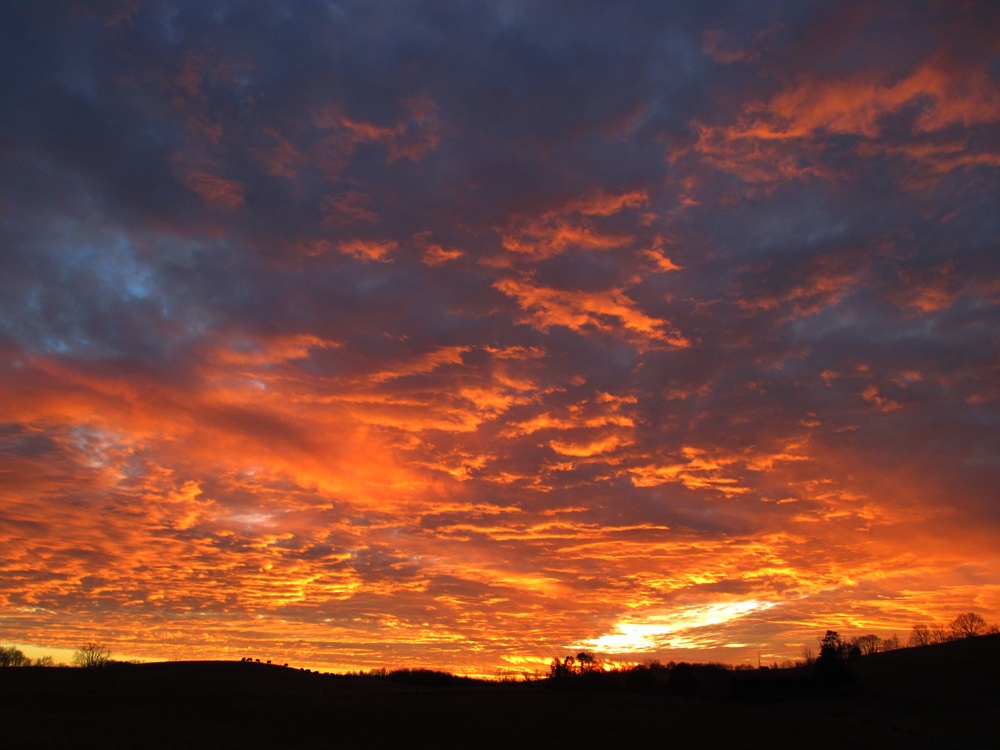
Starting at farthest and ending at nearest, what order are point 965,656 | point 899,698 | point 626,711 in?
point 965,656 < point 899,698 < point 626,711

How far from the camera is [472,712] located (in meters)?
63.8

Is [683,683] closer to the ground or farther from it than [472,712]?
farther from it

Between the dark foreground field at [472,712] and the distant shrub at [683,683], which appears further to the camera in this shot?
the distant shrub at [683,683]

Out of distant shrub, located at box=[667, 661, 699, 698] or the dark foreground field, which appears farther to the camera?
distant shrub, located at box=[667, 661, 699, 698]

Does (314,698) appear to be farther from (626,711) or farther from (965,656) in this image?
(965,656)

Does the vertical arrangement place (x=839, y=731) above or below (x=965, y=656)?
below

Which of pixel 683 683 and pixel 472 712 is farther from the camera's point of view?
pixel 683 683

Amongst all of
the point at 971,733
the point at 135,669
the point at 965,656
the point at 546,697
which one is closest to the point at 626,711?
the point at 546,697

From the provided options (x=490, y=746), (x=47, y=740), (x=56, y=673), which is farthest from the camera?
(x=56, y=673)

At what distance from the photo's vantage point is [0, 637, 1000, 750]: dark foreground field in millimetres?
52156

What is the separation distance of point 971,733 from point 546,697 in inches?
1473

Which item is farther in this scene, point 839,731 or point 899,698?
point 899,698

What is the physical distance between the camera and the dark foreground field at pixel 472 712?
52156 mm

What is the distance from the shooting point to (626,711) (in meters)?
66.0
